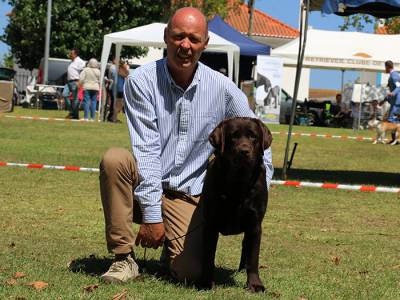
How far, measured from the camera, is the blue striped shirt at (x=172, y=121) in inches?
185

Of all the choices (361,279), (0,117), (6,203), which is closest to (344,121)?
(0,117)

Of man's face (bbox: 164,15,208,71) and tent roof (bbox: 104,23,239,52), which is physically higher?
tent roof (bbox: 104,23,239,52)

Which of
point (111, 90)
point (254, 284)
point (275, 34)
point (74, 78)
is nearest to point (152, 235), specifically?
point (254, 284)

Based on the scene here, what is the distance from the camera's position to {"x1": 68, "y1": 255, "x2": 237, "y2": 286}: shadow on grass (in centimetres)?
490

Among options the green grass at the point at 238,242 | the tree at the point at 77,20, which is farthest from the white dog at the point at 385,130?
the tree at the point at 77,20

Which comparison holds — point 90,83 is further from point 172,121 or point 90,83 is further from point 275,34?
point 275,34

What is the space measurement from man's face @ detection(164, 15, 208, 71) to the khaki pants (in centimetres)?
58

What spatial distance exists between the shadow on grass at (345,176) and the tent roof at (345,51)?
1339cm

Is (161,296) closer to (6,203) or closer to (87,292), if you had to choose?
(87,292)

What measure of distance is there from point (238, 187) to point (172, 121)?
68 centimetres

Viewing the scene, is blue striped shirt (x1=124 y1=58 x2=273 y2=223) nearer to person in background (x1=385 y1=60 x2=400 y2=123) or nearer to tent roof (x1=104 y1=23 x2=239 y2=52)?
person in background (x1=385 y1=60 x2=400 y2=123)

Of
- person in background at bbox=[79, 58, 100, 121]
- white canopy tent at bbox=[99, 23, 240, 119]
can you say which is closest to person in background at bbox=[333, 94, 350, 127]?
white canopy tent at bbox=[99, 23, 240, 119]

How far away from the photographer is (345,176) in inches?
489

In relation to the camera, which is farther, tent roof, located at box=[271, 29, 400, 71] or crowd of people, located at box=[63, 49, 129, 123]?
tent roof, located at box=[271, 29, 400, 71]
